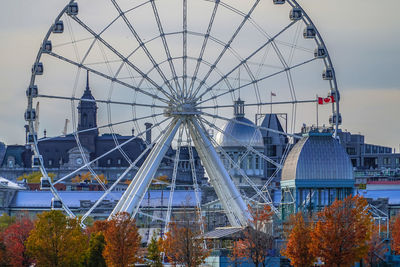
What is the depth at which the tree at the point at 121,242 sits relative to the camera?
13725cm

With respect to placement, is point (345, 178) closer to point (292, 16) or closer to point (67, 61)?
point (292, 16)

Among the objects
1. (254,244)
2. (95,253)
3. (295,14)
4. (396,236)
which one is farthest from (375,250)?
(95,253)

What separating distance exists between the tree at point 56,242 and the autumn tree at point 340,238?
19.5 metres

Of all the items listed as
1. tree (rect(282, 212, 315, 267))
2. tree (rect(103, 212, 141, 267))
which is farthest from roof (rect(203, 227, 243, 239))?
tree (rect(282, 212, 315, 267))

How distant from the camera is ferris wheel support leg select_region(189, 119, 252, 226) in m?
144

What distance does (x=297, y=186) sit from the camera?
478ft

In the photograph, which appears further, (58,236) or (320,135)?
(320,135)

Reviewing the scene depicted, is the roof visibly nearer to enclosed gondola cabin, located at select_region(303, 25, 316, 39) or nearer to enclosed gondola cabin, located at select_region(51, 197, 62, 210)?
enclosed gondola cabin, located at select_region(51, 197, 62, 210)

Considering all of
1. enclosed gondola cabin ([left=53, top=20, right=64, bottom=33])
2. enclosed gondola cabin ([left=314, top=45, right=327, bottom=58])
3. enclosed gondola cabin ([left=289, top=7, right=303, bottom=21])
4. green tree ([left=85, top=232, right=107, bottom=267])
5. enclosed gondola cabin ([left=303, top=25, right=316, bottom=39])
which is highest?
enclosed gondola cabin ([left=289, top=7, right=303, bottom=21])

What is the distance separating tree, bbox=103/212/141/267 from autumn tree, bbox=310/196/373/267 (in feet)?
53.4

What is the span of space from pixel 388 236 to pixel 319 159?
13791 mm

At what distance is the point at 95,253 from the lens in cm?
13838

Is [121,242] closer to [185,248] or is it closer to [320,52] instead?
[185,248]

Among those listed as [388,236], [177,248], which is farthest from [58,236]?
[388,236]
